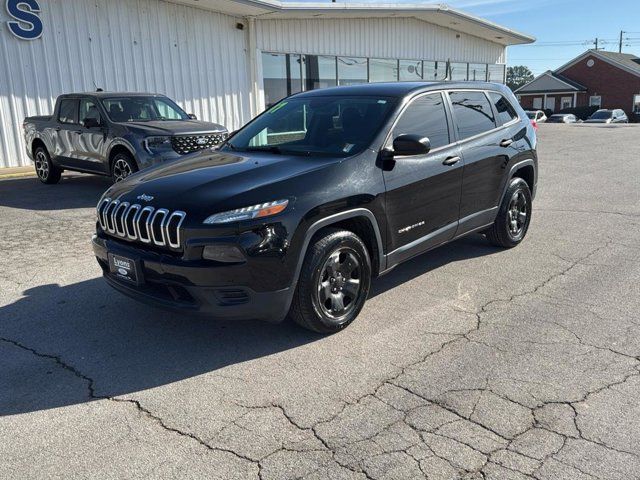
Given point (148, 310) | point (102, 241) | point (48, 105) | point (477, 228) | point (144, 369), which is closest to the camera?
point (144, 369)

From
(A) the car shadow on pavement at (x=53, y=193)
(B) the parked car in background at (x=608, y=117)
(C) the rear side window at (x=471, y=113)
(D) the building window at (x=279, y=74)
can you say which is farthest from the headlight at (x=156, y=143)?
(B) the parked car in background at (x=608, y=117)

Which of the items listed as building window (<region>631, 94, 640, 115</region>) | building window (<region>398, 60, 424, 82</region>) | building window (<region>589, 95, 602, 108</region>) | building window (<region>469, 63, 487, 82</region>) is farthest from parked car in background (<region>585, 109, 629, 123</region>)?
building window (<region>398, 60, 424, 82</region>)

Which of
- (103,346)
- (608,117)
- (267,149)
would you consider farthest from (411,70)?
(608,117)

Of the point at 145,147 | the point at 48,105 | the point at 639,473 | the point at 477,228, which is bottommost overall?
the point at 639,473

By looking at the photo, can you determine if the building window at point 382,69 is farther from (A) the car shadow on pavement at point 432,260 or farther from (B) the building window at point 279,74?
(A) the car shadow on pavement at point 432,260

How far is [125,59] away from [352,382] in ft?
45.2

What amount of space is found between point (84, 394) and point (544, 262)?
454 centimetres

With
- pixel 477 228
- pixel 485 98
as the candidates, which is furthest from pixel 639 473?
pixel 485 98

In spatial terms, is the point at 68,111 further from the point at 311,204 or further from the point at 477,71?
the point at 477,71

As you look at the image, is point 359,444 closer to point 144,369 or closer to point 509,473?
point 509,473

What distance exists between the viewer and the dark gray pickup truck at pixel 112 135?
356 inches

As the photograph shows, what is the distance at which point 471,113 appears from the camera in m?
5.62

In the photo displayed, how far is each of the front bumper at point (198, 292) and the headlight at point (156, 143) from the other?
541 cm

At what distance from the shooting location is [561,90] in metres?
58.9
